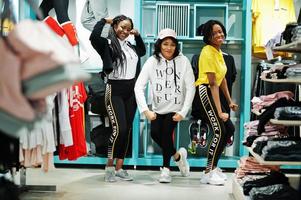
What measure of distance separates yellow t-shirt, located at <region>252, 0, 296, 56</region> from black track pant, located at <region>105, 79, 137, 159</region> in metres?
1.51

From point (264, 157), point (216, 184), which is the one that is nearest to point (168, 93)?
point (216, 184)

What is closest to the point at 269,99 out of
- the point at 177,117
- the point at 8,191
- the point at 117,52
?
the point at 177,117

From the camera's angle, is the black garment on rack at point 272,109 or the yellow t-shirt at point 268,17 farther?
the yellow t-shirt at point 268,17

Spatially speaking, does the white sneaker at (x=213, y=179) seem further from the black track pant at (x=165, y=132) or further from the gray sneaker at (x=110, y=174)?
the gray sneaker at (x=110, y=174)

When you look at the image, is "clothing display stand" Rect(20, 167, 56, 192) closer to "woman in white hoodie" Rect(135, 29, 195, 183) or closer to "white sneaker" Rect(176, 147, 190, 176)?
"woman in white hoodie" Rect(135, 29, 195, 183)

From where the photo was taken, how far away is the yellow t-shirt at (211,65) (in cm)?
402

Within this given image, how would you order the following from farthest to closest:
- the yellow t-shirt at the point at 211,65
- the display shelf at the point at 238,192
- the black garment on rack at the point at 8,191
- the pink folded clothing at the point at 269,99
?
1. the yellow t-shirt at the point at 211,65
2. the pink folded clothing at the point at 269,99
3. the display shelf at the point at 238,192
4. the black garment on rack at the point at 8,191

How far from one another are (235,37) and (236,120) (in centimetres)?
95

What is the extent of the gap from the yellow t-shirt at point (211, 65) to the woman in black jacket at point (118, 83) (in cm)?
67

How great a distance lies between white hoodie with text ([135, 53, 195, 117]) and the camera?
420 cm

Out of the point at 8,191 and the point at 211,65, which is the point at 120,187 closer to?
the point at 211,65

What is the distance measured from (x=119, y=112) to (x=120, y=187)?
69cm

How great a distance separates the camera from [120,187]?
390 cm

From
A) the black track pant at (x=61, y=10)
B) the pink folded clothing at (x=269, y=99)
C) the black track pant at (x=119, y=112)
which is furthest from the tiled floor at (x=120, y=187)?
the black track pant at (x=61, y=10)
